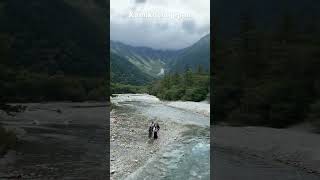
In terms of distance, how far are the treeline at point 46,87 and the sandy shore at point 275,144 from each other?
235 inches

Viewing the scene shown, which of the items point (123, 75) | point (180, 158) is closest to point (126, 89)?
point (123, 75)

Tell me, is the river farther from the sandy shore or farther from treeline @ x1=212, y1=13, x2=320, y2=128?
treeline @ x1=212, y1=13, x2=320, y2=128

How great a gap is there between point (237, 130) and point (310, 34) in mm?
5292

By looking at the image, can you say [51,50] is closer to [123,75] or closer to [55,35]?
[55,35]

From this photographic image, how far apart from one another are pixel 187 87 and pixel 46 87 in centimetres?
3421

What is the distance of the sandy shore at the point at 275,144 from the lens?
14384 mm

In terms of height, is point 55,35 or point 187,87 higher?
point 55,35

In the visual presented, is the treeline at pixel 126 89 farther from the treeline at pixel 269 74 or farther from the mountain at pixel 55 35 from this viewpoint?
the mountain at pixel 55 35

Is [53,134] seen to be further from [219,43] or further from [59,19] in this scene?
[219,43]

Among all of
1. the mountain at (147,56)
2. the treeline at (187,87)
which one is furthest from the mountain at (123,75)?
the mountain at (147,56)

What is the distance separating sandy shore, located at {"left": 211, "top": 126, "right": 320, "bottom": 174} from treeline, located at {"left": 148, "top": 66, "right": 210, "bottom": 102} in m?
24.9

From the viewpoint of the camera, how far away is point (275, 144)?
56.7 ft

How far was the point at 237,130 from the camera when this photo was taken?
21.4m

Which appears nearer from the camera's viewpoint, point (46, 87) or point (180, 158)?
point (180, 158)
